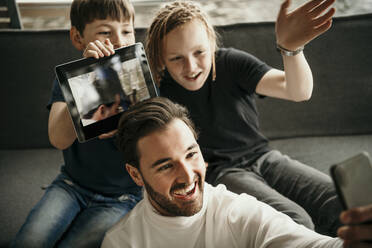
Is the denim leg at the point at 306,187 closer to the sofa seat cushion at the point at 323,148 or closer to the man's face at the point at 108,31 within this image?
the sofa seat cushion at the point at 323,148

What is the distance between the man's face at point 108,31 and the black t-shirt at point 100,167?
0.77 feet

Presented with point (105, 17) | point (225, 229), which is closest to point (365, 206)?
point (225, 229)

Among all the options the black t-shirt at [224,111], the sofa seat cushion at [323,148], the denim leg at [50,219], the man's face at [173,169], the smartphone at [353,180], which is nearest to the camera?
the smartphone at [353,180]

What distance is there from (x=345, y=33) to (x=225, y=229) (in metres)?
1.12

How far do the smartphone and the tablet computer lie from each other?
682mm

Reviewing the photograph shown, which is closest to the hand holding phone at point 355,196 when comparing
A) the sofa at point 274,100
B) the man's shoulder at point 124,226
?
the man's shoulder at point 124,226

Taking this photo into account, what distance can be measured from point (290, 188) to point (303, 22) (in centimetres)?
59

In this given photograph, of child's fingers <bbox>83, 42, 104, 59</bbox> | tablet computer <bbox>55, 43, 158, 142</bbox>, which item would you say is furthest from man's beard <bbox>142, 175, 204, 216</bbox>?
child's fingers <bbox>83, 42, 104, 59</bbox>

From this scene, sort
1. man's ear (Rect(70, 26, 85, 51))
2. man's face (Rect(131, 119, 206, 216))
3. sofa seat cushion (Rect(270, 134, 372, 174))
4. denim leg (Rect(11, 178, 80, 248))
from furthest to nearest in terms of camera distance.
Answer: sofa seat cushion (Rect(270, 134, 372, 174)) → man's ear (Rect(70, 26, 85, 51)) → denim leg (Rect(11, 178, 80, 248)) → man's face (Rect(131, 119, 206, 216))

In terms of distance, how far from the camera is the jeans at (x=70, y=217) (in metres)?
1.14

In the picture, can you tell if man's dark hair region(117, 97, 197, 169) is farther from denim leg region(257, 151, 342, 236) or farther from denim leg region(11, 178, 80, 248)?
denim leg region(257, 151, 342, 236)

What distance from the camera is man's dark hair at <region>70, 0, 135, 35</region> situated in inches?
47.1

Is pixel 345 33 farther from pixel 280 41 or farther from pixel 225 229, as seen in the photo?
pixel 225 229

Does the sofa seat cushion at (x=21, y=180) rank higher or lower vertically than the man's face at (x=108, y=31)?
lower
